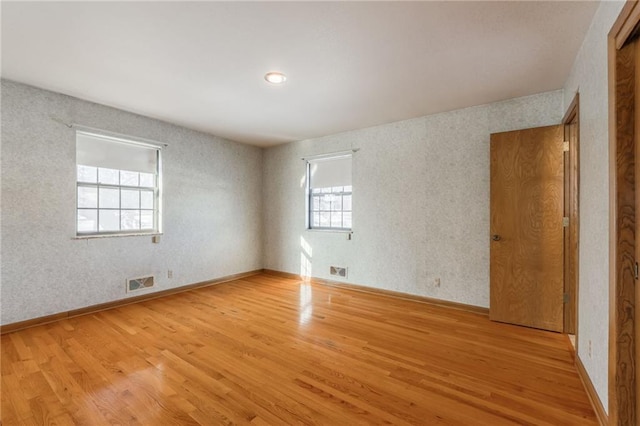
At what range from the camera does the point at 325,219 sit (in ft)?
16.9

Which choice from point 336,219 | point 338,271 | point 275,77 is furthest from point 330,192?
point 275,77

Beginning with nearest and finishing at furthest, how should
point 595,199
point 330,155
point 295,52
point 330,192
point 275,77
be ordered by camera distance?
point 595,199
point 295,52
point 275,77
point 330,155
point 330,192

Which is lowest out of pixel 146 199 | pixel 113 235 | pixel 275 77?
pixel 113 235

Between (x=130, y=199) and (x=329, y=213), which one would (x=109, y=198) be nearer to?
(x=130, y=199)

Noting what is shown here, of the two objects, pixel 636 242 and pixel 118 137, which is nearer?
pixel 636 242

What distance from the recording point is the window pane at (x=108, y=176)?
371cm

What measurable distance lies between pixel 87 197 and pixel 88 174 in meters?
0.28

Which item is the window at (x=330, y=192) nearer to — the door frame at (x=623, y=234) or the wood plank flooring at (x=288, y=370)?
the wood plank flooring at (x=288, y=370)

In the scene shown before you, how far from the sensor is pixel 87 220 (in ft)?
11.7

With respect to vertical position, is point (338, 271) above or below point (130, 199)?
below

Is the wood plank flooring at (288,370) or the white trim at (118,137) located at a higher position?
the white trim at (118,137)

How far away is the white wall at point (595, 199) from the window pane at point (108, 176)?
4848 mm

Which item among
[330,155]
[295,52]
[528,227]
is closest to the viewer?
[295,52]

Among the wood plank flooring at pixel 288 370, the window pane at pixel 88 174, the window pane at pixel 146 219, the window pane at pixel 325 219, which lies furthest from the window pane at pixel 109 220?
the window pane at pixel 325 219
